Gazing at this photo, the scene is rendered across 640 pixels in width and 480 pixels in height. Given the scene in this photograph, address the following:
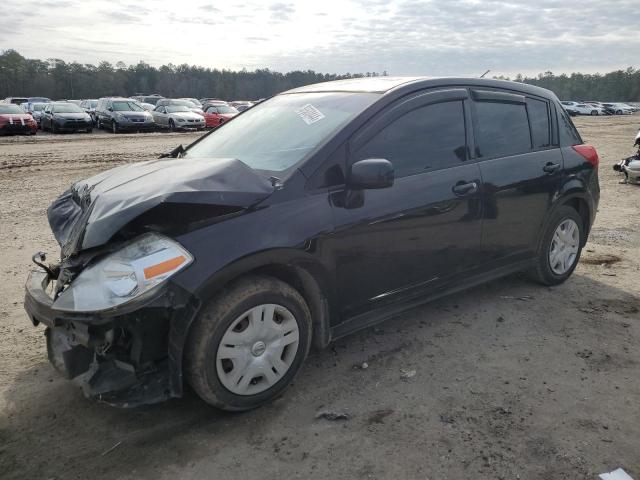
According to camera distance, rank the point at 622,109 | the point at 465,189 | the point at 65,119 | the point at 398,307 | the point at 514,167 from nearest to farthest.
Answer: the point at 398,307 < the point at 465,189 < the point at 514,167 < the point at 65,119 < the point at 622,109

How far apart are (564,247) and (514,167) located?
3.94 feet

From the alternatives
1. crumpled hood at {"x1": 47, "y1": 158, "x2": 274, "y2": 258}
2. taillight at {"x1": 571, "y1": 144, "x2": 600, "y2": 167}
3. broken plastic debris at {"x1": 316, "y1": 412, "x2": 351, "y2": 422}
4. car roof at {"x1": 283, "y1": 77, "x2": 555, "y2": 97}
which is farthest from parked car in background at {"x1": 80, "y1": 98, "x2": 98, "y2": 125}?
broken plastic debris at {"x1": 316, "y1": 412, "x2": 351, "y2": 422}

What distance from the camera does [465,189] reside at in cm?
367

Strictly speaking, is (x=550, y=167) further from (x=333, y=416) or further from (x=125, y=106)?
(x=125, y=106)

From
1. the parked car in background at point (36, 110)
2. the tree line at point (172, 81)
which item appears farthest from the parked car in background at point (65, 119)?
the tree line at point (172, 81)

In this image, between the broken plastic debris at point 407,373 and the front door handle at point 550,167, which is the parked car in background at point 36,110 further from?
the broken plastic debris at point 407,373

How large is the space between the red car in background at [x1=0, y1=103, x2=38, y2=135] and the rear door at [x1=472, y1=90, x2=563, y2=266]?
22.3 metres

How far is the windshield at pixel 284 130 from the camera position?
322 cm

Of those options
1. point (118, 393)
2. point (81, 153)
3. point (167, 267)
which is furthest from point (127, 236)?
point (81, 153)

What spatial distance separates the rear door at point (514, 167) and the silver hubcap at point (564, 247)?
35cm

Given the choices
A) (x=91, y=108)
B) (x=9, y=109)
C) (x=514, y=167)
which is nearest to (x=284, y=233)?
(x=514, y=167)

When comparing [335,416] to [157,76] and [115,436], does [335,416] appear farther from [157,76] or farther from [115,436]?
[157,76]

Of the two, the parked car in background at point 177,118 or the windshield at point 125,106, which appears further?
the parked car in background at point 177,118

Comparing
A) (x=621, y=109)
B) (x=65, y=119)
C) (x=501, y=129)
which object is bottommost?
(x=65, y=119)
